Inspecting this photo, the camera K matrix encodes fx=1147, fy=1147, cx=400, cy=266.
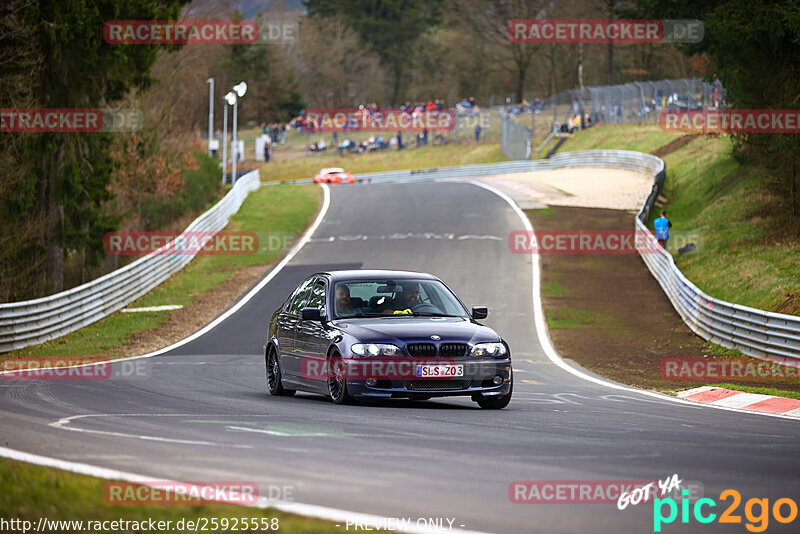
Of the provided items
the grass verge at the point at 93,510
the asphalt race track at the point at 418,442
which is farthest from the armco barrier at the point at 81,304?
the grass verge at the point at 93,510

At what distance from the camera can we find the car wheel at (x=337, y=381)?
1204 cm

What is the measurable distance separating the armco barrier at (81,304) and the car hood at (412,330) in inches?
518

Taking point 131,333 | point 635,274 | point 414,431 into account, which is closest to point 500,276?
point 635,274

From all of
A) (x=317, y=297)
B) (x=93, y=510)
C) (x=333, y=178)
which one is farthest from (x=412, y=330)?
(x=333, y=178)

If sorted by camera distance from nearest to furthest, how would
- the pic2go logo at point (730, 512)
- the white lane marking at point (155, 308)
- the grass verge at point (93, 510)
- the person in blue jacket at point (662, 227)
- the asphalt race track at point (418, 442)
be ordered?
the grass verge at point (93, 510), the pic2go logo at point (730, 512), the asphalt race track at point (418, 442), the white lane marking at point (155, 308), the person in blue jacket at point (662, 227)

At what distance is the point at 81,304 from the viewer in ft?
90.6

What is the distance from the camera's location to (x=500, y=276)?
114 feet

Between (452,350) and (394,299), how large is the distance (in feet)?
4.75

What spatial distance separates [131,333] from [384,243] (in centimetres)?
1569

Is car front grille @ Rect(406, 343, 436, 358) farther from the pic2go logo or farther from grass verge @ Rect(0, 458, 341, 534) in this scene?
grass verge @ Rect(0, 458, 341, 534)

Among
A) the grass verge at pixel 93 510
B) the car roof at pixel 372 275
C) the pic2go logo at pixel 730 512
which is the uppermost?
the car roof at pixel 372 275

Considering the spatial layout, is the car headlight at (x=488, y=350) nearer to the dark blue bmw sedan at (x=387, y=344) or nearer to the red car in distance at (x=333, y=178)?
the dark blue bmw sedan at (x=387, y=344)

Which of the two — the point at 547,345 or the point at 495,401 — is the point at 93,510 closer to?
the point at 495,401

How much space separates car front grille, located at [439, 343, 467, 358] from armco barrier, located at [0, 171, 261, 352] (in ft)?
46.3
